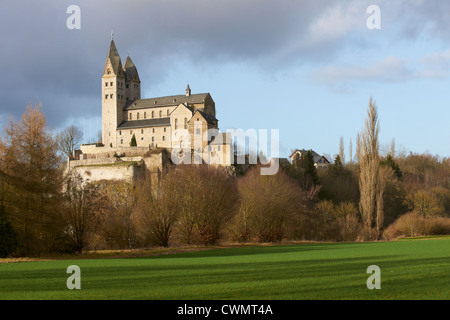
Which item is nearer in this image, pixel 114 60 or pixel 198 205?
pixel 198 205

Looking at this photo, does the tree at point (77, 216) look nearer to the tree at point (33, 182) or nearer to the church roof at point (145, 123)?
the tree at point (33, 182)

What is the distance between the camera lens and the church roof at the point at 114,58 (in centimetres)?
9575

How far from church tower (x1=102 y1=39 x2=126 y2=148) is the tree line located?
1183 inches

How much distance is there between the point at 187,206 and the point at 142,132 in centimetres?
4890

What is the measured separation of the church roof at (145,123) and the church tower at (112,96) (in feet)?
4.55

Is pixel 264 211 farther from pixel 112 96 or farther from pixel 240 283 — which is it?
pixel 112 96

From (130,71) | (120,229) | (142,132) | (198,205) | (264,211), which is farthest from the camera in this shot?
(130,71)

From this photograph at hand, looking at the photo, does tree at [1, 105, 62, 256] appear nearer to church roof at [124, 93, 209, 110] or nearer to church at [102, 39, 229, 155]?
church at [102, 39, 229, 155]

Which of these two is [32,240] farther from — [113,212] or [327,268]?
[327,268]

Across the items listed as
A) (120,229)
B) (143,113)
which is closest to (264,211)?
(120,229)

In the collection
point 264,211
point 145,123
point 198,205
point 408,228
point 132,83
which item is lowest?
point 408,228

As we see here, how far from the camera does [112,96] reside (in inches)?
3716

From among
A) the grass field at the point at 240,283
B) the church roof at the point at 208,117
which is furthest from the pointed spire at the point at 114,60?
the grass field at the point at 240,283
